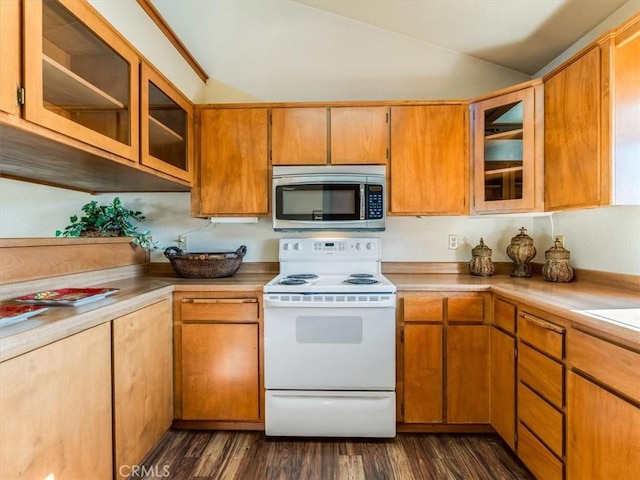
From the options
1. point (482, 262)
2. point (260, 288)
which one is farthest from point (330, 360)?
point (482, 262)

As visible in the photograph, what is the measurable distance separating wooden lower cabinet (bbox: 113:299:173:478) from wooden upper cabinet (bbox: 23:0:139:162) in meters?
0.82

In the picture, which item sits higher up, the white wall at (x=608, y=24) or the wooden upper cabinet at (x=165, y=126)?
the white wall at (x=608, y=24)

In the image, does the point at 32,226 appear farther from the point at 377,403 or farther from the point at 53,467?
the point at 377,403

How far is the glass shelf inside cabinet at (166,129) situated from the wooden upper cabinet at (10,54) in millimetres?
738

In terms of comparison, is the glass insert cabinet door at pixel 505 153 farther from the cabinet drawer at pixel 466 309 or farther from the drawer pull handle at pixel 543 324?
the drawer pull handle at pixel 543 324

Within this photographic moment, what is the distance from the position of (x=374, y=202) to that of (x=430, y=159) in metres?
0.48

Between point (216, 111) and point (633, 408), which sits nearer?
point (633, 408)

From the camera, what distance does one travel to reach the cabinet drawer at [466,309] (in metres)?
1.86

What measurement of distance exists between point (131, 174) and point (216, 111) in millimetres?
731

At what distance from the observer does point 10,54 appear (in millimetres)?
948

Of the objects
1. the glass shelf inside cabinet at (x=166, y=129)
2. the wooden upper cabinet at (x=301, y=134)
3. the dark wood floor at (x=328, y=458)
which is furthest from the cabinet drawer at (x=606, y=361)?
the glass shelf inside cabinet at (x=166, y=129)

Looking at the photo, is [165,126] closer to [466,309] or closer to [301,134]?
[301,134]

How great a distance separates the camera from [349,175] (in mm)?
2102

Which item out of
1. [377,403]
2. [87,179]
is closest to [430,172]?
[377,403]
